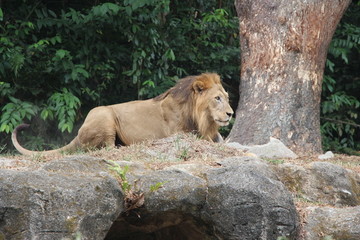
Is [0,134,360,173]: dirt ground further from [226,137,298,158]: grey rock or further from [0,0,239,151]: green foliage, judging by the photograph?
[0,0,239,151]: green foliage

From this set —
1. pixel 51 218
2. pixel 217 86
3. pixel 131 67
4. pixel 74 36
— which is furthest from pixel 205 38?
pixel 51 218

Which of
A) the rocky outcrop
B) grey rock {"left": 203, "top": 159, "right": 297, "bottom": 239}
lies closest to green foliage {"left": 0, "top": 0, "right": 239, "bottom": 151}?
the rocky outcrop

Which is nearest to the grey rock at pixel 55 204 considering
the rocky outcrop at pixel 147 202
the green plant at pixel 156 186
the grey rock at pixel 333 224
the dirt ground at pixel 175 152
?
the rocky outcrop at pixel 147 202

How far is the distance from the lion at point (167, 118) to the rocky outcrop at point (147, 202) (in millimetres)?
2884

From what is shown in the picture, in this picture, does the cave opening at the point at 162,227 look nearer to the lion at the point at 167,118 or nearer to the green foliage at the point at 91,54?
the lion at the point at 167,118

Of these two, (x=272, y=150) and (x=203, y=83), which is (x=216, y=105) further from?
(x=272, y=150)

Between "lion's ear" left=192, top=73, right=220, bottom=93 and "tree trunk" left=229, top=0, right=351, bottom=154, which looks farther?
"tree trunk" left=229, top=0, right=351, bottom=154

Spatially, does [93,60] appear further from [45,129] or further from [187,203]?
[187,203]

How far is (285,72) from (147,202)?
171 inches

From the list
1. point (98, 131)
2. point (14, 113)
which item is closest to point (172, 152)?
point (98, 131)

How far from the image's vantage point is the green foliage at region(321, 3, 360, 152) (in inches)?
439

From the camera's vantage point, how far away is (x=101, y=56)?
34.7 ft

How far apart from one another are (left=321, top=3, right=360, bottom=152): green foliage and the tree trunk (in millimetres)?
1982

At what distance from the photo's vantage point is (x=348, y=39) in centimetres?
1102
